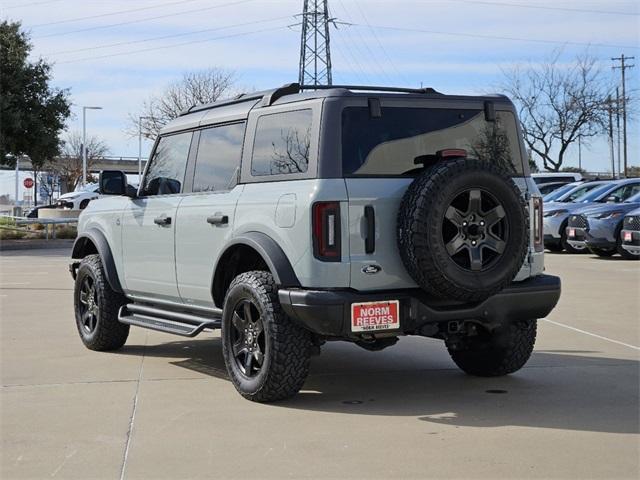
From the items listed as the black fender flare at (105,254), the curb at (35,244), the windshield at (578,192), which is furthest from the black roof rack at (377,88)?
the curb at (35,244)

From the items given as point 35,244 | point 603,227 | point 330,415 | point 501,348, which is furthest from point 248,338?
point 35,244

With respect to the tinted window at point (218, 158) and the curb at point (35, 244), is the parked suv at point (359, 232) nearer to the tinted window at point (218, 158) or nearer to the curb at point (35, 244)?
the tinted window at point (218, 158)

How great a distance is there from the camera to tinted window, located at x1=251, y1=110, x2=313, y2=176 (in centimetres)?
637

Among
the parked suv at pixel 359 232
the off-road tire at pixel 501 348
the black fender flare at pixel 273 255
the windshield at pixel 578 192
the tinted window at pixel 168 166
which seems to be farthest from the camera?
the windshield at pixel 578 192

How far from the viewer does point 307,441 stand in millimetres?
5465

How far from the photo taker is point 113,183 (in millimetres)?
8297

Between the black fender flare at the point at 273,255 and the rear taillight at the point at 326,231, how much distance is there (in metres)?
0.26

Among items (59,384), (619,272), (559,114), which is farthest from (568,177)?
(59,384)

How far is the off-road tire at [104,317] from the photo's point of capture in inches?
337

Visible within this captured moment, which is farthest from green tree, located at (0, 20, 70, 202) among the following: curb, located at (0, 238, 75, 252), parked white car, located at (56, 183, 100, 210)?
parked white car, located at (56, 183, 100, 210)

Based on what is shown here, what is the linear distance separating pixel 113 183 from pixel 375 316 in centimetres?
324

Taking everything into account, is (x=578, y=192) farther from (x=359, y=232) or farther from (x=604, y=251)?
(x=359, y=232)

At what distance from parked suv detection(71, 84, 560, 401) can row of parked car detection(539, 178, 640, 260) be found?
12.6 metres

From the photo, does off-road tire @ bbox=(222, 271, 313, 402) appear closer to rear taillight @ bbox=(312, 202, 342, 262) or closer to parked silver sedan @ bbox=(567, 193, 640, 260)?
rear taillight @ bbox=(312, 202, 342, 262)
